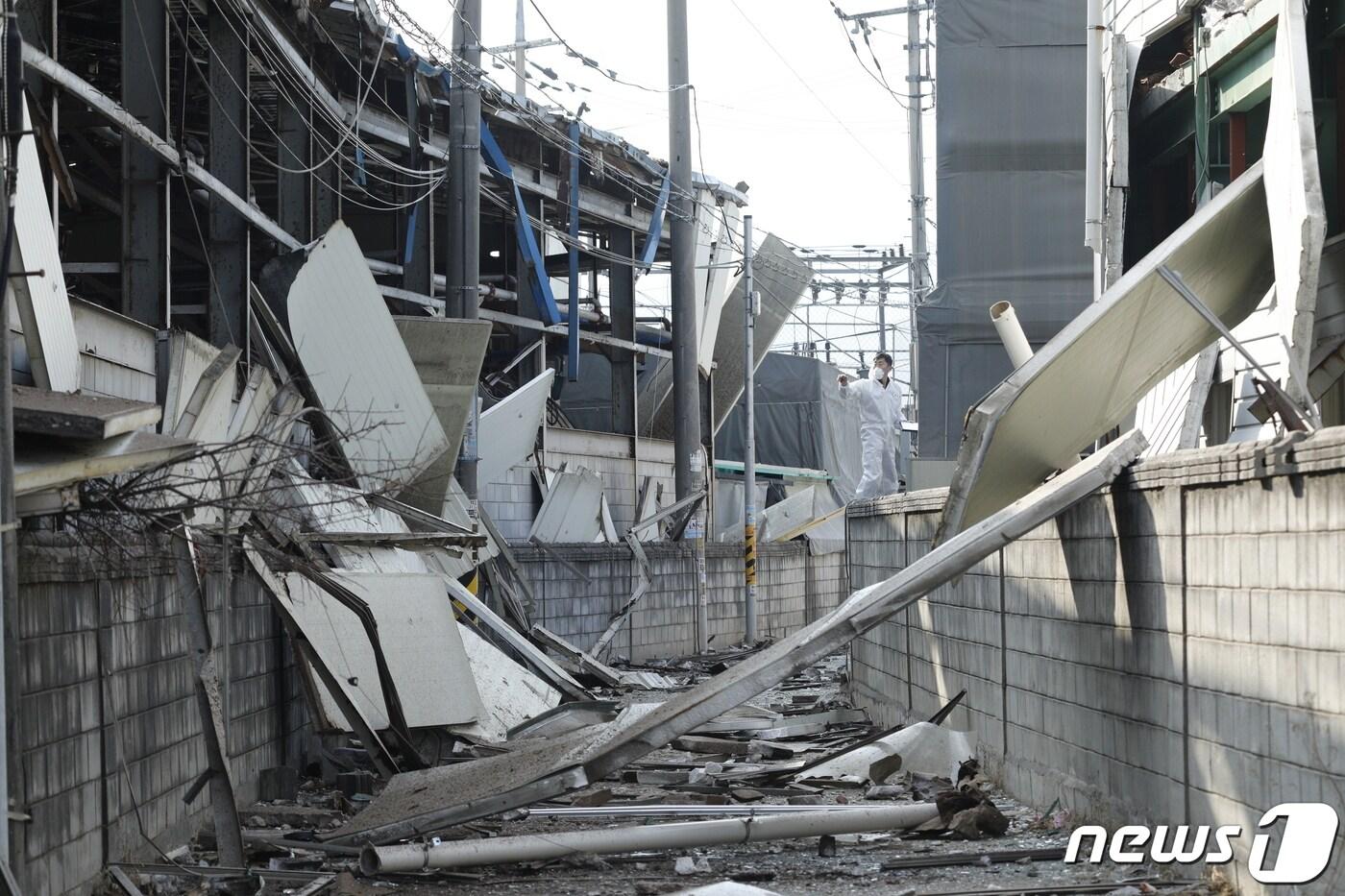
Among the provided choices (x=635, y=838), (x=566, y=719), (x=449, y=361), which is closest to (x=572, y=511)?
(x=449, y=361)

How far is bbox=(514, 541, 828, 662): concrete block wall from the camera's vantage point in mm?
18567

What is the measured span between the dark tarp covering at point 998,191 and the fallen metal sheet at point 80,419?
13946 mm

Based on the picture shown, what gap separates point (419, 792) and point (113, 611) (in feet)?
5.92

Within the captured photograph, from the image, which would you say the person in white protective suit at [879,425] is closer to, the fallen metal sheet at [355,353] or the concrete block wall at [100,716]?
the fallen metal sheet at [355,353]

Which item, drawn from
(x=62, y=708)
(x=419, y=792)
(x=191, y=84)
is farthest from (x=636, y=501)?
(x=62, y=708)

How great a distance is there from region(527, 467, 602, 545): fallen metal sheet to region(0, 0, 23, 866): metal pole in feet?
52.0

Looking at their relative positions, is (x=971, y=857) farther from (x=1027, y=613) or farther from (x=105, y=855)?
(x=105, y=855)

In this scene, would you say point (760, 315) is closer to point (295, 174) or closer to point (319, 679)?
point (295, 174)

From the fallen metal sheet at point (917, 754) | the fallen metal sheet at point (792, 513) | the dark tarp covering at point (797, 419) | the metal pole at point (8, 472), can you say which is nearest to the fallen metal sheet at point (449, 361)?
the fallen metal sheet at point (917, 754)

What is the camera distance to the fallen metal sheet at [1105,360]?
8.27 m

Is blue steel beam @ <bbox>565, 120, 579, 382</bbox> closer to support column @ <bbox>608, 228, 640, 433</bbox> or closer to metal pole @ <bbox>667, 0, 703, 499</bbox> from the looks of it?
metal pole @ <bbox>667, 0, 703, 499</bbox>

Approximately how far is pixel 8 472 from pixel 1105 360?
240 inches

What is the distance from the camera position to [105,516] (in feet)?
19.0

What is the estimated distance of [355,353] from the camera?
45.1ft
